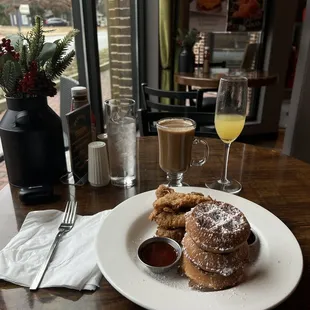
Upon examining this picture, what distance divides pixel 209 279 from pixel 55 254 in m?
0.34

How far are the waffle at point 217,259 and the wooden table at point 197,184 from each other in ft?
0.37

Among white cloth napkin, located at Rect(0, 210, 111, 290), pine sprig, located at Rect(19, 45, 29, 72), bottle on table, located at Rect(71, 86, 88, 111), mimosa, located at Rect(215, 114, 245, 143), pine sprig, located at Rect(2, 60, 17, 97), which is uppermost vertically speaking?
pine sprig, located at Rect(19, 45, 29, 72)

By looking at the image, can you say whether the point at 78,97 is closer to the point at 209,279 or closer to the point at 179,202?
the point at 179,202

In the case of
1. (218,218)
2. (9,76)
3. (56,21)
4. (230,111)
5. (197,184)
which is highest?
(56,21)

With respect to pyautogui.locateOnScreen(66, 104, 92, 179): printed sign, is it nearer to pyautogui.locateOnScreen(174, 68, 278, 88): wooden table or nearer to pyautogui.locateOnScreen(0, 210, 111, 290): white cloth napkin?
pyautogui.locateOnScreen(0, 210, 111, 290): white cloth napkin

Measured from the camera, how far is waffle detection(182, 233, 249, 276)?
594 mm

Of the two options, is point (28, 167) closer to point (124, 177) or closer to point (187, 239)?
point (124, 177)

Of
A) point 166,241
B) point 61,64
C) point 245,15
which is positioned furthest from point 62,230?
point 245,15

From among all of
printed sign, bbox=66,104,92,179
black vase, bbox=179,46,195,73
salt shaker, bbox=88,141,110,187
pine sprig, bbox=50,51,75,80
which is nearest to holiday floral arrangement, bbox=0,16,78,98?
pine sprig, bbox=50,51,75,80

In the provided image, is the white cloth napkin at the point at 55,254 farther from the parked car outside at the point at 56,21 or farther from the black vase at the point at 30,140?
the parked car outside at the point at 56,21

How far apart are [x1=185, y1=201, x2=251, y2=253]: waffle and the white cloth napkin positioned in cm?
22

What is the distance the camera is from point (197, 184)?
1.05 meters

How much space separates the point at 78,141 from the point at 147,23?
9.36 ft

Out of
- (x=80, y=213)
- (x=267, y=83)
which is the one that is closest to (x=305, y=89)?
(x=267, y=83)
